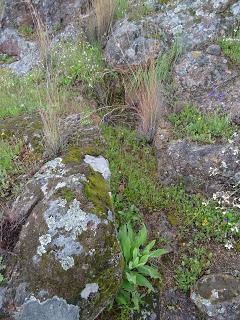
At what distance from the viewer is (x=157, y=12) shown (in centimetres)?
557

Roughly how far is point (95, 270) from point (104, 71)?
313cm

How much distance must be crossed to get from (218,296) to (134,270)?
0.69m

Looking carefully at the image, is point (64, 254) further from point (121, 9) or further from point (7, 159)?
point (121, 9)

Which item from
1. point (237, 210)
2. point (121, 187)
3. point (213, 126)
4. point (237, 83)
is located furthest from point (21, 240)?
point (237, 83)

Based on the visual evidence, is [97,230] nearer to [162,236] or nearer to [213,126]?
[162,236]

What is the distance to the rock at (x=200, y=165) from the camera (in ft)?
12.3

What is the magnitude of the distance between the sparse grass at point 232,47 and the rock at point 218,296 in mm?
2858

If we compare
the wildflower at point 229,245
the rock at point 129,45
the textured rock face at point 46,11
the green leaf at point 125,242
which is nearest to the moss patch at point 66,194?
the green leaf at point 125,242

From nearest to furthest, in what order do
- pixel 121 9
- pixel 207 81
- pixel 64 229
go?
pixel 64 229 → pixel 207 81 → pixel 121 9

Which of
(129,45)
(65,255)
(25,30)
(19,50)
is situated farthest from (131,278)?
(25,30)

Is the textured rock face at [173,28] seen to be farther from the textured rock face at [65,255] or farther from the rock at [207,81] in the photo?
the textured rock face at [65,255]

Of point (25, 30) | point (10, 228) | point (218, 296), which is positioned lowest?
point (218, 296)

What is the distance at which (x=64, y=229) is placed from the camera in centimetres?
270

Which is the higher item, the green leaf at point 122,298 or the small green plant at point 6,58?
the small green plant at point 6,58
